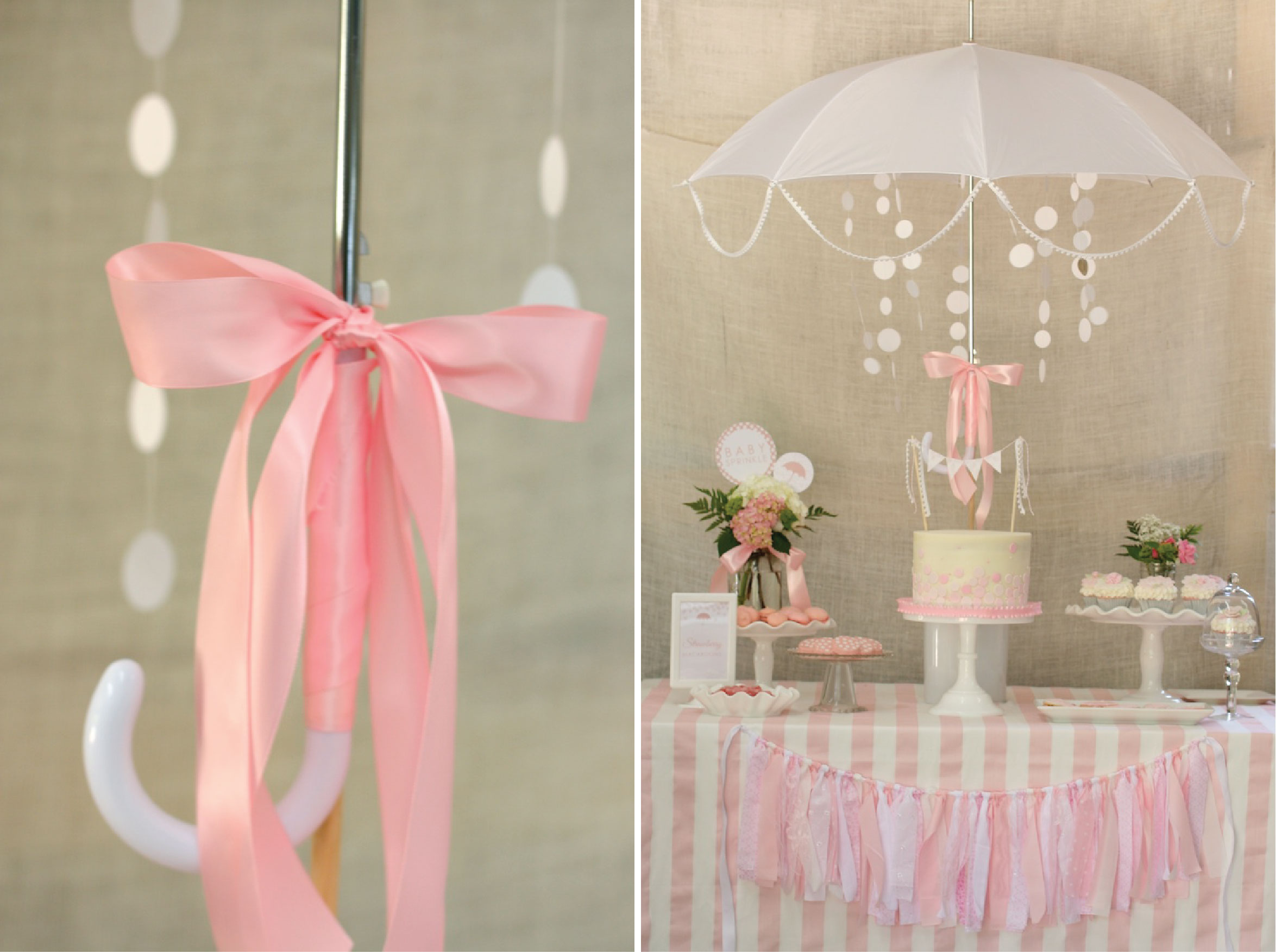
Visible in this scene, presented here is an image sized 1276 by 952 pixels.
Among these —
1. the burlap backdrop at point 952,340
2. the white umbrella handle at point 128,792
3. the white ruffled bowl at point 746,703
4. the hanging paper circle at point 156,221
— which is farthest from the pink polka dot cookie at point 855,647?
the white umbrella handle at point 128,792

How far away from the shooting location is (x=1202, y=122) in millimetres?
2234

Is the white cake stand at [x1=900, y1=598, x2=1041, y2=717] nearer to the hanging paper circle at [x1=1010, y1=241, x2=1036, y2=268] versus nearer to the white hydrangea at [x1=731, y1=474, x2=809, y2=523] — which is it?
the white hydrangea at [x1=731, y1=474, x2=809, y2=523]

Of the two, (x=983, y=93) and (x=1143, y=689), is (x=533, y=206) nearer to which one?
(x=983, y=93)

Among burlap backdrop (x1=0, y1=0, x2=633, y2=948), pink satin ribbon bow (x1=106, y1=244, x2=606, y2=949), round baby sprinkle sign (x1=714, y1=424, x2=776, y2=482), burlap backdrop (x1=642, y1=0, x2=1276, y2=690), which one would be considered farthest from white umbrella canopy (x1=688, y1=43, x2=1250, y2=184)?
pink satin ribbon bow (x1=106, y1=244, x2=606, y2=949)

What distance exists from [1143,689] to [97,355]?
1772 mm

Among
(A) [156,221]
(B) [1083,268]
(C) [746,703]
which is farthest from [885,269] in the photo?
(A) [156,221]

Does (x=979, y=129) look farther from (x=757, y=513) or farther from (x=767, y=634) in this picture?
(x=767, y=634)

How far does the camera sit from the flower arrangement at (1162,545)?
6.77ft

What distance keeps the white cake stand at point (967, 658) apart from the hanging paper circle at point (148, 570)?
1.15m

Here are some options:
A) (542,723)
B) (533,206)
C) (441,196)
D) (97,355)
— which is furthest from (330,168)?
(542,723)

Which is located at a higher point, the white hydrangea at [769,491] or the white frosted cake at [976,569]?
the white hydrangea at [769,491]

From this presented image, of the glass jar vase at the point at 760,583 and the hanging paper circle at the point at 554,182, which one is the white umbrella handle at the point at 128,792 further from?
the glass jar vase at the point at 760,583

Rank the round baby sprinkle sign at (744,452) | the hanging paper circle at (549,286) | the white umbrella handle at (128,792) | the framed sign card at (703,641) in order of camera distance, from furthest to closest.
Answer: the round baby sprinkle sign at (744,452)
the framed sign card at (703,641)
the hanging paper circle at (549,286)
the white umbrella handle at (128,792)

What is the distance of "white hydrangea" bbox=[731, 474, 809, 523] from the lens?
2.14 m
